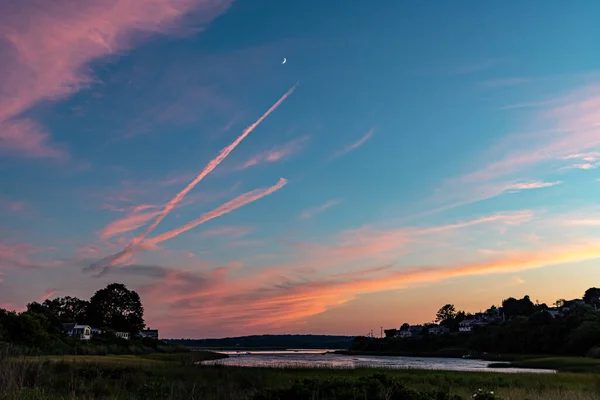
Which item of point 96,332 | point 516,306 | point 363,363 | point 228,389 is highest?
point 516,306

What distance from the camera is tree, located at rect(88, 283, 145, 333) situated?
140125 millimetres

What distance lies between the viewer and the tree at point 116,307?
140125mm

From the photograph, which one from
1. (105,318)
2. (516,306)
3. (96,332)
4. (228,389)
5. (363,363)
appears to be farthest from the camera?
(516,306)

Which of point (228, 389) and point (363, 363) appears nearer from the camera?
point (228, 389)

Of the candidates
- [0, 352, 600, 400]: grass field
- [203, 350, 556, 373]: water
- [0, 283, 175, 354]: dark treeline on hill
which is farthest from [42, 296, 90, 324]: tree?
[0, 352, 600, 400]: grass field

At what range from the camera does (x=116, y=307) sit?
142250 mm

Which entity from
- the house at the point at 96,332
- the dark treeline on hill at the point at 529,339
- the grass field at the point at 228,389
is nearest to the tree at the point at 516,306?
the dark treeline on hill at the point at 529,339

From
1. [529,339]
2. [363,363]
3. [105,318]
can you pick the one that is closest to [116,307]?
[105,318]

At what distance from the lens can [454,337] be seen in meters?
144

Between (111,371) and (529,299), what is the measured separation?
189107 millimetres

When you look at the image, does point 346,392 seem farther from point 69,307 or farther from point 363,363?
point 69,307

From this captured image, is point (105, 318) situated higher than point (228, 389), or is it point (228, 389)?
point (105, 318)

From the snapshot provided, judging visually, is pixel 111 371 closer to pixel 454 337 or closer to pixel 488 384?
pixel 488 384

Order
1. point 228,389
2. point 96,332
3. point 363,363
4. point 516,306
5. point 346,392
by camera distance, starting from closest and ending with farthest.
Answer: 1. point 346,392
2. point 228,389
3. point 363,363
4. point 96,332
5. point 516,306
